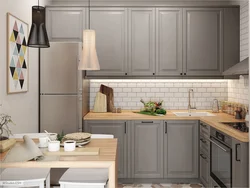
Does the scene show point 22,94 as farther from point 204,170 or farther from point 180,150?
point 204,170

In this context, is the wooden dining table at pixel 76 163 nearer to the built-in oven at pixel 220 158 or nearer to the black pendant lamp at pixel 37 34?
the black pendant lamp at pixel 37 34

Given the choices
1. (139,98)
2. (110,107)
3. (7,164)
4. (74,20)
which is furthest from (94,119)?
(7,164)

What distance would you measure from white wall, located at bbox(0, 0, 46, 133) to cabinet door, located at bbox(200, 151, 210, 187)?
2.25m

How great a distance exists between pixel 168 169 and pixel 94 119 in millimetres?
1226

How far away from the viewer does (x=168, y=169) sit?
4164 millimetres

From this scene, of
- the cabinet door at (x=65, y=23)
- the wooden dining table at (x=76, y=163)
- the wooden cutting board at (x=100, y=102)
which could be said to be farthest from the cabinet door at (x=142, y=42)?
the wooden dining table at (x=76, y=163)

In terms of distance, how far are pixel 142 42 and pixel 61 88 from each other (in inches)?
53.0

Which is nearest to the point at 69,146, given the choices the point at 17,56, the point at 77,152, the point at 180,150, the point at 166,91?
the point at 77,152

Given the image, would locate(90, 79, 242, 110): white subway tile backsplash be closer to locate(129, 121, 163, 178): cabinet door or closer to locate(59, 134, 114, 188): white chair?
locate(129, 121, 163, 178): cabinet door

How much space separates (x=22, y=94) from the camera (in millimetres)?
3648

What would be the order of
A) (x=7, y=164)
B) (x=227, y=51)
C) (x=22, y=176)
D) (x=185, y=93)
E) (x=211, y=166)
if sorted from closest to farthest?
(x=7, y=164) < (x=22, y=176) < (x=211, y=166) < (x=227, y=51) < (x=185, y=93)

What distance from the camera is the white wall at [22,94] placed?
302 centimetres

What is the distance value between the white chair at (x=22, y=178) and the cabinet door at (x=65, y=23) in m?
2.22

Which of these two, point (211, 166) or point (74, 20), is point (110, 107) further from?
point (211, 166)
